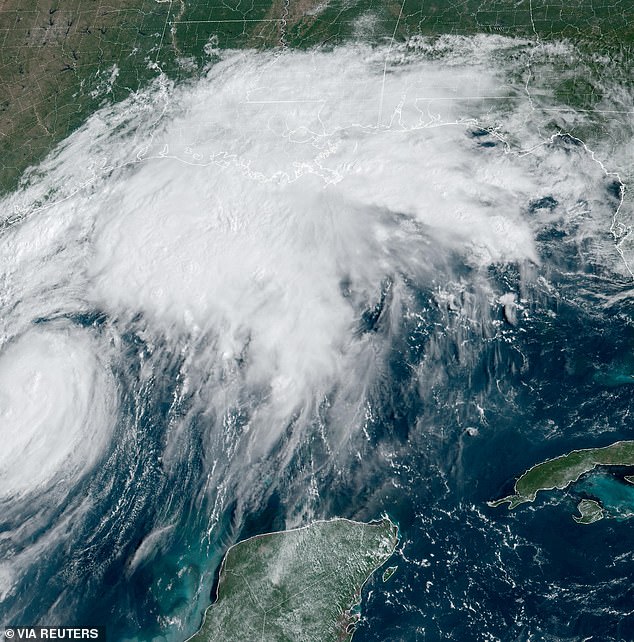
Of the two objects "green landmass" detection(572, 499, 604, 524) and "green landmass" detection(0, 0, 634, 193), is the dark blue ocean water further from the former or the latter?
"green landmass" detection(0, 0, 634, 193)

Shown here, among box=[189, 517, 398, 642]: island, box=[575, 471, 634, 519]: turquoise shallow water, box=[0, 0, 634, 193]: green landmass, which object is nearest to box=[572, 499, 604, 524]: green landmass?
box=[575, 471, 634, 519]: turquoise shallow water

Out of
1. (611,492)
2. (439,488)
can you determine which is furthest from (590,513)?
(439,488)

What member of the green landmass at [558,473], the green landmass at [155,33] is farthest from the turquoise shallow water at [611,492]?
the green landmass at [155,33]

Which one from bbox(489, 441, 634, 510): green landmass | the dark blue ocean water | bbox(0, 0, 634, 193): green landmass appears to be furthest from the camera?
bbox(0, 0, 634, 193): green landmass

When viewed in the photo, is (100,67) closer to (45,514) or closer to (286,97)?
(286,97)

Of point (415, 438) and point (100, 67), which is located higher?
point (100, 67)

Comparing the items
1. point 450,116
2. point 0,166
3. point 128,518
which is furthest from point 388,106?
point 128,518
